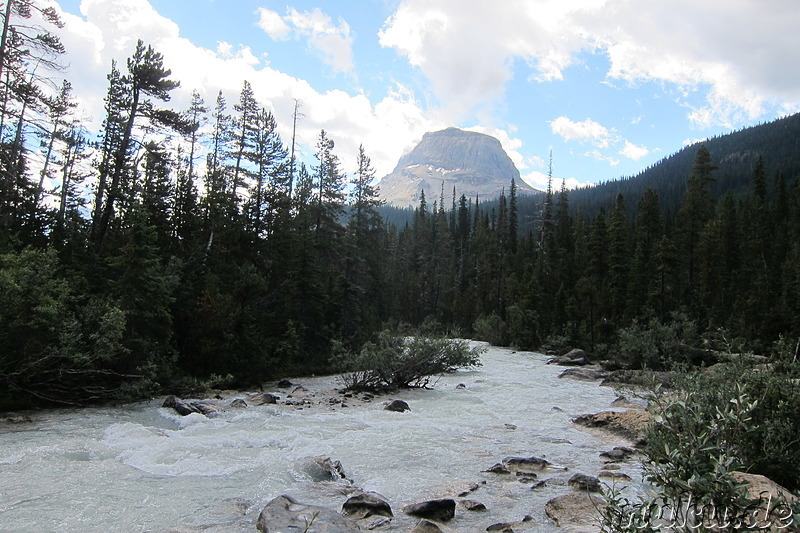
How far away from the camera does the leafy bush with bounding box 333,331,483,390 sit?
1923cm

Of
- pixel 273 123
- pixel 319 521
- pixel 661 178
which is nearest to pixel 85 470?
pixel 319 521

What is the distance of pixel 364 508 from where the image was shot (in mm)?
7031

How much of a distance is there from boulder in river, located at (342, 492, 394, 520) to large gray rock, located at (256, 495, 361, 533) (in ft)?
1.15

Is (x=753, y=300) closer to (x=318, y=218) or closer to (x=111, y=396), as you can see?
(x=318, y=218)

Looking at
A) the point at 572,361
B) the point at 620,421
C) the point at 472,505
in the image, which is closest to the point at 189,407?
the point at 472,505

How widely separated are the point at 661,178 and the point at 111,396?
589ft

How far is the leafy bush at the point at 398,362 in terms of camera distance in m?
19.2

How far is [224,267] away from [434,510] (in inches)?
738

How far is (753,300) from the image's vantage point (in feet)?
127

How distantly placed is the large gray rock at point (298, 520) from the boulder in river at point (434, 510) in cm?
104

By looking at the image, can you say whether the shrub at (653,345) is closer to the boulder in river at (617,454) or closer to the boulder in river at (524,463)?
the boulder in river at (617,454)

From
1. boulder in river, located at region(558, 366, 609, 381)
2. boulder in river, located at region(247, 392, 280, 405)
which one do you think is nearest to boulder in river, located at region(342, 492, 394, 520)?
boulder in river, located at region(247, 392, 280, 405)

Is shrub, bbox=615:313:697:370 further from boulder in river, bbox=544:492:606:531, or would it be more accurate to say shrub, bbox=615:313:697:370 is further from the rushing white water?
boulder in river, bbox=544:492:606:531

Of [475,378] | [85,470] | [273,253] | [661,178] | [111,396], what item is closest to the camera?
[85,470]
